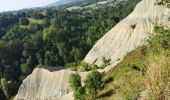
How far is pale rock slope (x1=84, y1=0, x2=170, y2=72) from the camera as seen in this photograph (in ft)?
339

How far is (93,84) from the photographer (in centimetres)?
7069

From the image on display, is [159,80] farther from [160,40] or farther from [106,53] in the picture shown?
[106,53]

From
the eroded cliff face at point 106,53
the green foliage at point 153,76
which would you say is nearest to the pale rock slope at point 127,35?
the eroded cliff face at point 106,53

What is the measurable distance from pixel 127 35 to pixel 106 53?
8238 millimetres

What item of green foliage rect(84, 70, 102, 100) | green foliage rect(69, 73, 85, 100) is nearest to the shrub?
green foliage rect(69, 73, 85, 100)

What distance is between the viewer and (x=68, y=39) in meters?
195

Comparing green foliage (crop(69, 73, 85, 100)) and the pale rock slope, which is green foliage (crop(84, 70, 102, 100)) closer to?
green foliage (crop(69, 73, 85, 100))

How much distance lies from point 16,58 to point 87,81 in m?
117

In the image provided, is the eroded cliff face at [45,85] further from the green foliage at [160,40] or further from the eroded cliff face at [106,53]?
the green foliage at [160,40]

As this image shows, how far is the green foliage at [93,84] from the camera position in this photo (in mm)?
69938

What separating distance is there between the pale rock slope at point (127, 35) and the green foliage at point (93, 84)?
95.9ft

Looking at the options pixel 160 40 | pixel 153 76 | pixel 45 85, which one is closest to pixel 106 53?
pixel 45 85

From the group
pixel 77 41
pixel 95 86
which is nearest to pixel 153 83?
pixel 95 86

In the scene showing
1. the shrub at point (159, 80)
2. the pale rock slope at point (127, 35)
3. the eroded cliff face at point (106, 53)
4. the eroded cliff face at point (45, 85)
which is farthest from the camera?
the pale rock slope at point (127, 35)
